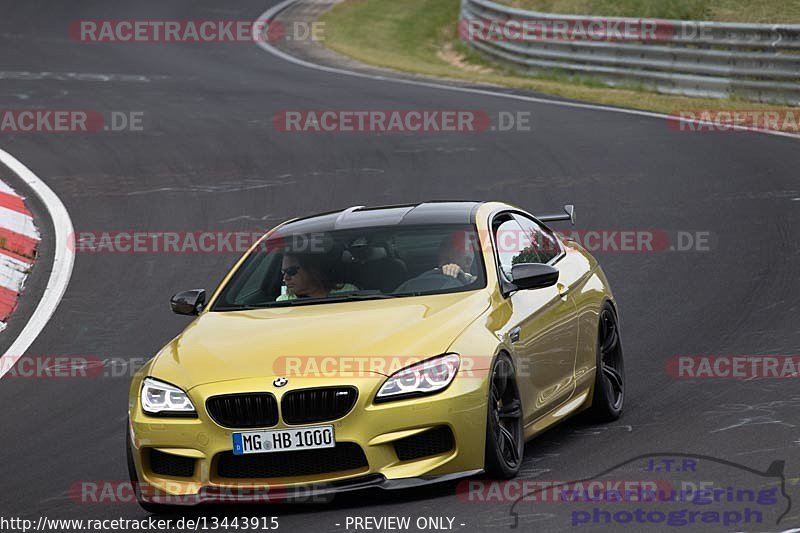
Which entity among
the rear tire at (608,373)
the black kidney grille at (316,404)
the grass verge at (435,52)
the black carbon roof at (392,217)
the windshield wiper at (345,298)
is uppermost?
the black carbon roof at (392,217)

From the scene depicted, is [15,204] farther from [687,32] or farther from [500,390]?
[687,32]

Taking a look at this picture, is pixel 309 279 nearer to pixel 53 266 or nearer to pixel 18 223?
pixel 53 266

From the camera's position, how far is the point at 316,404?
24.2 ft

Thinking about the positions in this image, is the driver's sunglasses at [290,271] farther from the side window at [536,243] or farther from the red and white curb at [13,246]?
the red and white curb at [13,246]

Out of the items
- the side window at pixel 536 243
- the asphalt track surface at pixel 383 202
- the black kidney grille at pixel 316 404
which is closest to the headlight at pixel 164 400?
the black kidney grille at pixel 316 404

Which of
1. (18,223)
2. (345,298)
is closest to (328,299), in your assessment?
(345,298)

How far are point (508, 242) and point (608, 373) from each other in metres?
1.12

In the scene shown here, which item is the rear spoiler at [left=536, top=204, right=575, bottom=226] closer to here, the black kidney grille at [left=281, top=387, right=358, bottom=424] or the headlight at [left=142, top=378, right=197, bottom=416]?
the black kidney grille at [left=281, top=387, right=358, bottom=424]

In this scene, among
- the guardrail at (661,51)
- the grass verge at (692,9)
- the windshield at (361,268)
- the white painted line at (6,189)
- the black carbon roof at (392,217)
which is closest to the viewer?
the windshield at (361,268)

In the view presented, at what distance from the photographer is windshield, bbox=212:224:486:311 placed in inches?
337

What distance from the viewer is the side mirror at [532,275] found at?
8.36 meters

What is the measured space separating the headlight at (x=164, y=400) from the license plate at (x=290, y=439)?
34 cm

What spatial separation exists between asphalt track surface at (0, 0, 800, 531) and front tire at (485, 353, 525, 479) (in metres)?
0.16

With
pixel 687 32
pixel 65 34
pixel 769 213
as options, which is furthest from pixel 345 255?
pixel 65 34
